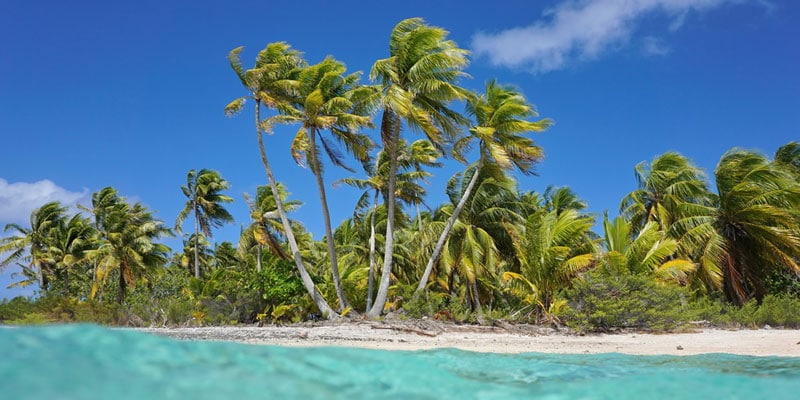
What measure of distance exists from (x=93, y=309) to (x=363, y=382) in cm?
2114

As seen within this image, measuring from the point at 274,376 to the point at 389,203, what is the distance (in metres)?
15.2

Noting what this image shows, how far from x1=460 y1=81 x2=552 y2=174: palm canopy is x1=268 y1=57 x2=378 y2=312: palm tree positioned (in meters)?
4.00

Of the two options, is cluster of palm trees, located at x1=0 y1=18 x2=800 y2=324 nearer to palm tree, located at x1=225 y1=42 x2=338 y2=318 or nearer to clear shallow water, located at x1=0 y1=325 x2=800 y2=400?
palm tree, located at x1=225 y1=42 x2=338 y2=318

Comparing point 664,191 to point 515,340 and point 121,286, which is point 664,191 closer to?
point 515,340

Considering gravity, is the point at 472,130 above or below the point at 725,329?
above

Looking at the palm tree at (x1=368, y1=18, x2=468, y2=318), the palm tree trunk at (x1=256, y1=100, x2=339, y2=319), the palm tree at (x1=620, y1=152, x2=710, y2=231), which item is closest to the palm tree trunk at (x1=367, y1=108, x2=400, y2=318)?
the palm tree at (x1=368, y1=18, x2=468, y2=318)

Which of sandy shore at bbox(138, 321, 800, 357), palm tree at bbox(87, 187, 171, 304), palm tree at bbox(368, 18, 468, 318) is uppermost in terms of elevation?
palm tree at bbox(368, 18, 468, 318)

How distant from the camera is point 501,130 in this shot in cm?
2023

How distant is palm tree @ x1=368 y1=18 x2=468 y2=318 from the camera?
734 inches

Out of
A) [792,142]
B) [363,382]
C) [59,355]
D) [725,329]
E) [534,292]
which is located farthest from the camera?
[792,142]

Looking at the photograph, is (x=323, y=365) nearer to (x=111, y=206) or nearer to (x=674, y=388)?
(x=674, y=388)

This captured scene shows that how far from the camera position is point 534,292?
1736cm

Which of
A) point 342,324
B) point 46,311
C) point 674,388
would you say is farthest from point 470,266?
point 46,311

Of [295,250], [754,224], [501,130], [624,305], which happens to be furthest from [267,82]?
[754,224]
